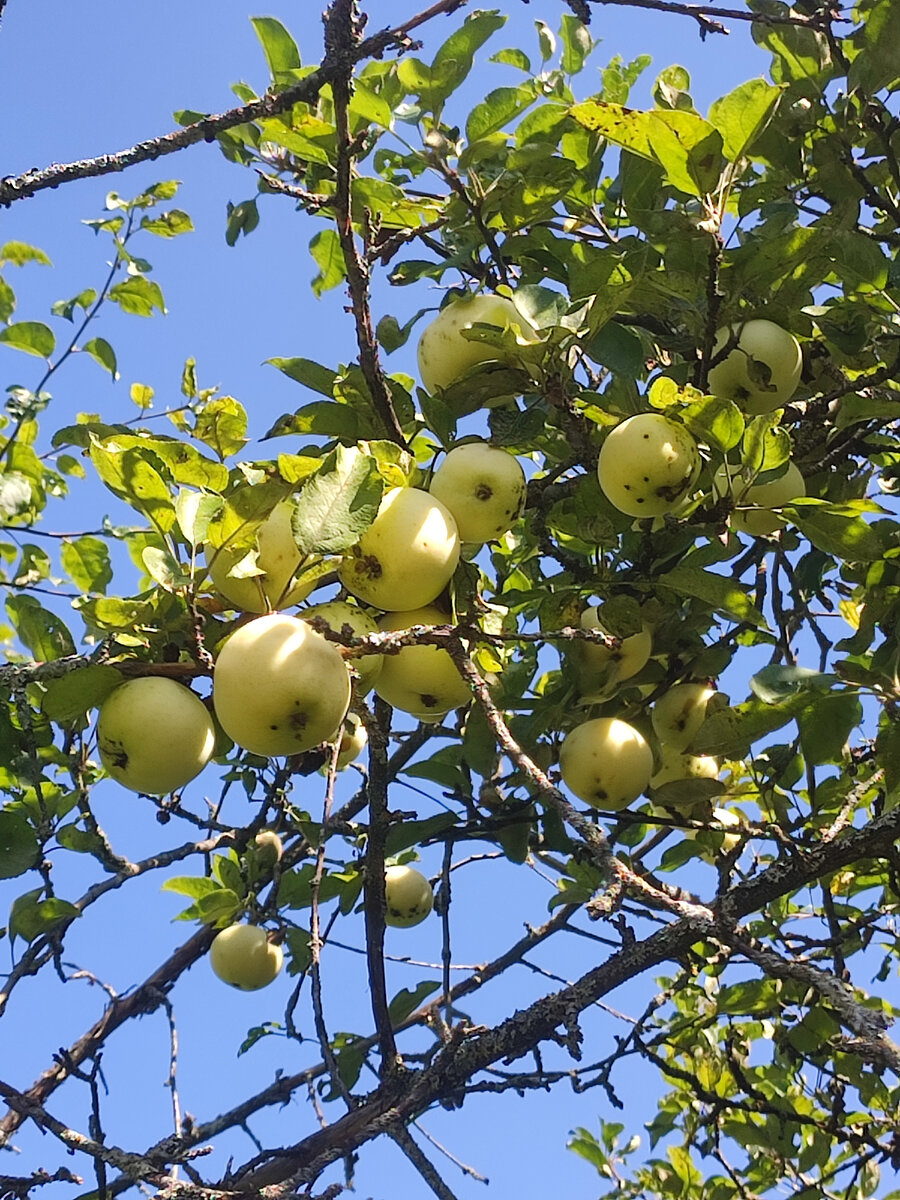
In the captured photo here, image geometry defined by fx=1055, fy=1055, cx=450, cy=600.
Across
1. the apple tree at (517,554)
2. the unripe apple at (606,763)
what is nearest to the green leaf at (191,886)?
the apple tree at (517,554)

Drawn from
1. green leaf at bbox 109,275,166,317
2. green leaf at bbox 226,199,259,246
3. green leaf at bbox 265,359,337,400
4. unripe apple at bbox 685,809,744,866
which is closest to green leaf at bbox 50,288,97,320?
green leaf at bbox 109,275,166,317

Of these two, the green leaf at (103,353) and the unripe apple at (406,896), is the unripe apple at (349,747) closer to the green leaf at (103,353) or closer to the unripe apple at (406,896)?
the unripe apple at (406,896)

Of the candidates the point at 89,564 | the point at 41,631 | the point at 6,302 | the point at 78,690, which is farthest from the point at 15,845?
the point at 6,302

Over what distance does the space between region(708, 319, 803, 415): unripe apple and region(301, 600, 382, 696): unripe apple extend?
2.95 ft

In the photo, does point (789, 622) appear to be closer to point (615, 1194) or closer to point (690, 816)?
point (690, 816)

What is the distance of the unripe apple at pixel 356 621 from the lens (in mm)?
1711

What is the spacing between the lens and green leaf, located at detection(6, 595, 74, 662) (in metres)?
2.15

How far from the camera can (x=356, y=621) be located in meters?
1.73

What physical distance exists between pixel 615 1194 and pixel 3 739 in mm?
3489

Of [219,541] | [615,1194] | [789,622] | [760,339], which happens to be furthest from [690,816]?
[615,1194]

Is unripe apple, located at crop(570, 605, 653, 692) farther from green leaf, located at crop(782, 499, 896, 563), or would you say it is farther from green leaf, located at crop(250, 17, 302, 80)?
green leaf, located at crop(250, 17, 302, 80)

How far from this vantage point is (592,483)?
212 centimetres

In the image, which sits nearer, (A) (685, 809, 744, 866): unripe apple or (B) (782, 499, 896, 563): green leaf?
(B) (782, 499, 896, 563): green leaf

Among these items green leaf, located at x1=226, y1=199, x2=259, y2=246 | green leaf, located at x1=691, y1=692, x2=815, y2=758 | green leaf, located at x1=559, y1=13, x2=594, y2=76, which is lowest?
green leaf, located at x1=691, y1=692, x2=815, y2=758
